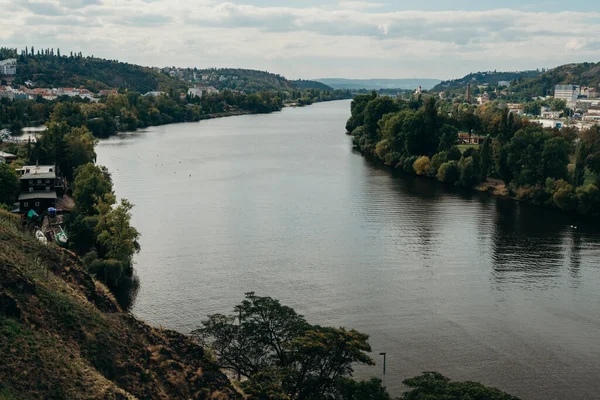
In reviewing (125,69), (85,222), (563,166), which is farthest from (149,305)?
(125,69)

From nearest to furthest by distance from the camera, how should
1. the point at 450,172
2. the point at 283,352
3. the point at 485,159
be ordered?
the point at 283,352
the point at 485,159
the point at 450,172

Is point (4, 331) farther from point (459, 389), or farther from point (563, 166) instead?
point (563, 166)

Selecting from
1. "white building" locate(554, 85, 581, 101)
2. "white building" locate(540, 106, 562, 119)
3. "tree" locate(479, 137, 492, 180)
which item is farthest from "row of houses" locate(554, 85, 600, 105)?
"tree" locate(479, 137, 492, 180)

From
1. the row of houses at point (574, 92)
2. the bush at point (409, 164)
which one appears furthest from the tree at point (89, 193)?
the row of houses at point (574, 92)

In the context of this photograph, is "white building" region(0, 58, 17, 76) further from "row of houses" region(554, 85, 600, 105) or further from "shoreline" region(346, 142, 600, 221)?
"row of houses" region(554, 85, 600, 105)

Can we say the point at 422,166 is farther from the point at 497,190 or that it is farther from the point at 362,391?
the point at 362,391

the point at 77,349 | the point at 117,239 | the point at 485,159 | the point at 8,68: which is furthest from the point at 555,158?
the point at 8,68

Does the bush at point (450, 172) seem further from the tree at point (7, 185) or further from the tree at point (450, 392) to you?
the tree at point (450, 392)
